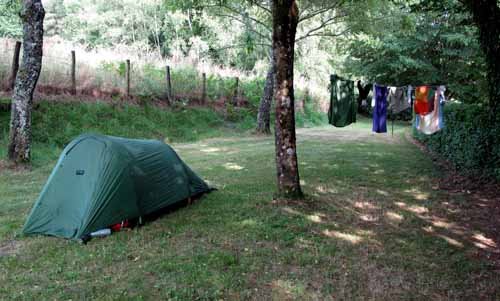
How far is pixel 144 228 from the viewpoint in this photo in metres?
4.86

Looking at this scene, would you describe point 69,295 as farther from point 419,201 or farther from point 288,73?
point 419,201

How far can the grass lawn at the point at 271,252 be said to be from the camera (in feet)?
11.1

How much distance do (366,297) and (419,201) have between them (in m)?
3.12

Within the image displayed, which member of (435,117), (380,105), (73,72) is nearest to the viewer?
(435,117)

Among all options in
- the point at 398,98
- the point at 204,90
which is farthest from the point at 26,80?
the point at 204,90

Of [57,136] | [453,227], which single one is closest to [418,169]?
[453,227]

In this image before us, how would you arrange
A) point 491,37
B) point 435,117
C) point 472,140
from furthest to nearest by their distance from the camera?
point 435,117 < point 472,140 < point 491,37

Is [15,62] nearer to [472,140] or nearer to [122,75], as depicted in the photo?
[122,75]

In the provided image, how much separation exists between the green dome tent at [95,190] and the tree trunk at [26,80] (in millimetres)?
4153

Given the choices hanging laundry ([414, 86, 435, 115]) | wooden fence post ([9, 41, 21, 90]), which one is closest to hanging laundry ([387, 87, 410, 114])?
hanging laundry ([414, 86, 435, 115])

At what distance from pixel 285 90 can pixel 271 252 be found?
234 cm

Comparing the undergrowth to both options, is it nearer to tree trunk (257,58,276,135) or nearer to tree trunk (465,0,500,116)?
tree trunk (257,58,276,135)

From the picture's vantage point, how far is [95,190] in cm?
468

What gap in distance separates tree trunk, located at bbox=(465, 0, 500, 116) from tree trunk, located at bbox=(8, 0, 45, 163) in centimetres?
818
